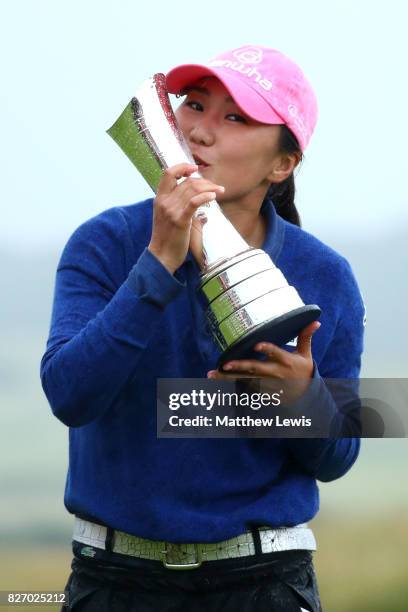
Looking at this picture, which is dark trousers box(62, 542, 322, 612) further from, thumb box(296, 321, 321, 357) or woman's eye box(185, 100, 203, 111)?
woman's eye box(185, 100, 203, 111)

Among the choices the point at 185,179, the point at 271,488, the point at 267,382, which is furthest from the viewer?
the point at 271,488

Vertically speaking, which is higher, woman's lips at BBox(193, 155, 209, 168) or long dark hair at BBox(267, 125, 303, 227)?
long dark hair at BBox(267, 125, 303, 227)

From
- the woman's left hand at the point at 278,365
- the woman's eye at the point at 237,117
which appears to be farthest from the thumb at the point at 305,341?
the woman's eye at the point at 237,117

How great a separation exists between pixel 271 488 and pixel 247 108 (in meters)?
0.73

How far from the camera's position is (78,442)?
235 centimetres

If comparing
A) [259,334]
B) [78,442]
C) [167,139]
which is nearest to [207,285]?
[259,334]

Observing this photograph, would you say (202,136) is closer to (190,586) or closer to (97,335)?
(97,335)

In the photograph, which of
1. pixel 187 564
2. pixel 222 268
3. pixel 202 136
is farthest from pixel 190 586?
pixel 202 136

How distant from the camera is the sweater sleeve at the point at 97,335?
204cm

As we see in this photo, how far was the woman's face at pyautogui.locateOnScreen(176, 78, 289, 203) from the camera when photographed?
89.9 inches

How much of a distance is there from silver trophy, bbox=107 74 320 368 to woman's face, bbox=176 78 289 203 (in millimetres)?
57

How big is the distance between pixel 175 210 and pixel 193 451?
50 cm

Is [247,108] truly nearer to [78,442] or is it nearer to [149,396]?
[149,396]

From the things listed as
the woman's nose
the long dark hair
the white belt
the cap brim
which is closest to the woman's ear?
the long dark hair
